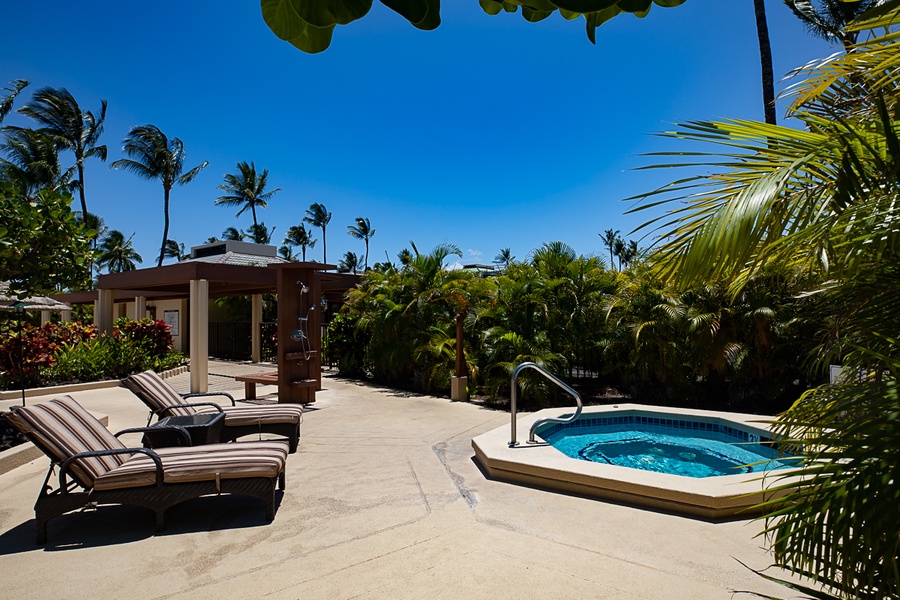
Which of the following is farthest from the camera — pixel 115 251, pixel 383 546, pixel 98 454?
pixel 115 251

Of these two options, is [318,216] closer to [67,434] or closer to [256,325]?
[256,325]

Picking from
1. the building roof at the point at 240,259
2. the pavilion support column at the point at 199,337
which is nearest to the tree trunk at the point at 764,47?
the pavilion support column at the point at 199,337

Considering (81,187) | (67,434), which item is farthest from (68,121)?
(67,434)

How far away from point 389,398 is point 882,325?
985 centimetres

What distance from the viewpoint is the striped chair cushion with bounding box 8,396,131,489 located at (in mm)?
3980

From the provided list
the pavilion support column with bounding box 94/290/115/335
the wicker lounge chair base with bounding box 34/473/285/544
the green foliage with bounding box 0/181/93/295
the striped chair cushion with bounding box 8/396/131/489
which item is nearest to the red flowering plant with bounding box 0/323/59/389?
the pavilion support column with bounding box 94/290/115/335

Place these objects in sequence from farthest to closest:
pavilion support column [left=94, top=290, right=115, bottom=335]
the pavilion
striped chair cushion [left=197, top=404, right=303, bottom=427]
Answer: pavilion support column [left=94, top=290, right=115, bottom=335] < the pavilion < striped chair cushion [left=197, top=404, right=303, bottom=427]

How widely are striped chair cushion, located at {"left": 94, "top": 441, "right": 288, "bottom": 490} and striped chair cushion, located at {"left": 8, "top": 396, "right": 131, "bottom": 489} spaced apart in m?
0.18

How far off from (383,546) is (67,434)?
281 cm

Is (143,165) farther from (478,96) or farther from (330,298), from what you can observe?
(478,96)

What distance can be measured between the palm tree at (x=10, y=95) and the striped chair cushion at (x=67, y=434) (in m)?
30.9

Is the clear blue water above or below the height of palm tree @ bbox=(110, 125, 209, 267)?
below

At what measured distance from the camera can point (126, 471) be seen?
13.2ft

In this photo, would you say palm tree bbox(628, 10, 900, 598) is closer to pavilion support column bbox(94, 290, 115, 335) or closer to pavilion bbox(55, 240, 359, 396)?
pavilion bbox(55, 240, 359, 396)
